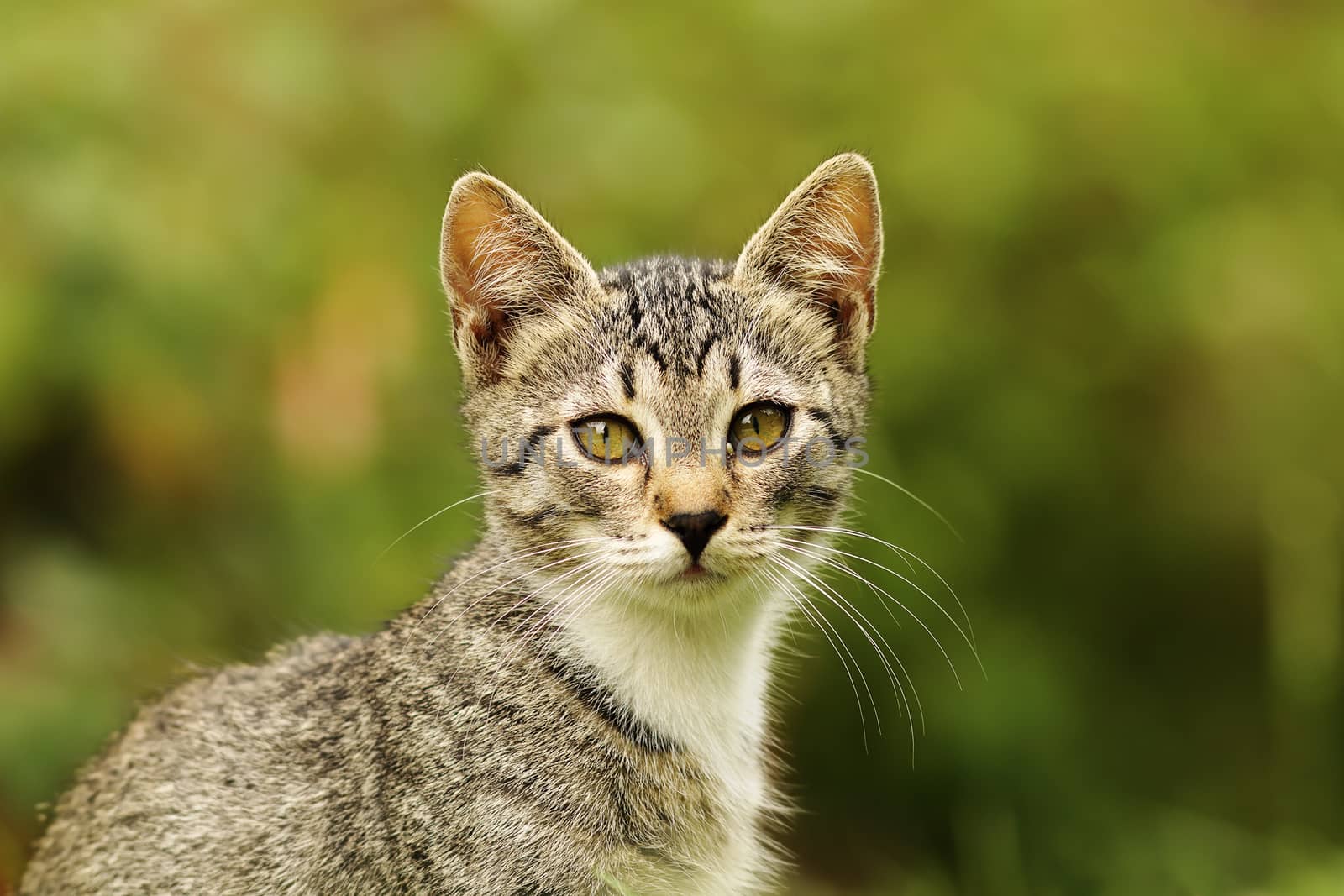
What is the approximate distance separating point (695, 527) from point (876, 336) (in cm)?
290

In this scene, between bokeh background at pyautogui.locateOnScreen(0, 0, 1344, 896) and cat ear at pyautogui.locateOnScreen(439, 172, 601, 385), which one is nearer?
cat ear at pyautogui.locateOnScreen(439, 172, 601, 385)

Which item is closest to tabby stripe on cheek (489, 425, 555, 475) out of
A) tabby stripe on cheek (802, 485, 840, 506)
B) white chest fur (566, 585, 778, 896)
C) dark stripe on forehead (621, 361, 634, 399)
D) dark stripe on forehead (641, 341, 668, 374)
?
dark stripe on forehead (621, 361, 634, 399)

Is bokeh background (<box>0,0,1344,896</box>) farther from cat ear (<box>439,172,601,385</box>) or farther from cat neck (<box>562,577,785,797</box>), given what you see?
cat neck (<box>562,577,785,797</box>)

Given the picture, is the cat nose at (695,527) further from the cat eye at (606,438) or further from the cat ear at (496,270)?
the cat ear at (496,270)

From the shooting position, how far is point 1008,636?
20.0 ft

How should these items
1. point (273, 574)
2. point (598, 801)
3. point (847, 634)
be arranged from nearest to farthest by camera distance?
point (598, 801)
point (847, 634)
point (273, 574)

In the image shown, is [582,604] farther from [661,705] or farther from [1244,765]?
[1244,765]

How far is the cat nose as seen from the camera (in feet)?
11.0

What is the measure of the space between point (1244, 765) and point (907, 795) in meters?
1.72

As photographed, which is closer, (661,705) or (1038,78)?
(661,705)

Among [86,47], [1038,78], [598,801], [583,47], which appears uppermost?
[86,47]

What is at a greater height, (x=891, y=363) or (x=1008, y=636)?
(x=891, y=363)

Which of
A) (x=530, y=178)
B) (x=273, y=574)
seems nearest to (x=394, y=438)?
(x=273, y=574)

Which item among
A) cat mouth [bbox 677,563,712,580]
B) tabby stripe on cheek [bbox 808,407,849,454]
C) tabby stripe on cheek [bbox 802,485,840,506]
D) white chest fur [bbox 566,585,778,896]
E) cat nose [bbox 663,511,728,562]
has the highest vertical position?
tabby stripe on cheek [bbox 808,407,849,454]
